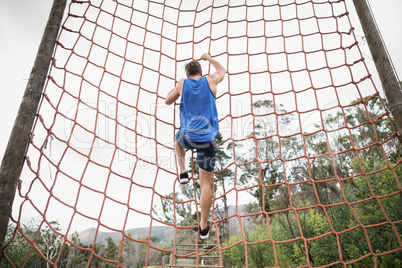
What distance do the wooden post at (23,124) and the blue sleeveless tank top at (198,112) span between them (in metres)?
1.05

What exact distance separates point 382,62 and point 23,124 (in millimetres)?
2621

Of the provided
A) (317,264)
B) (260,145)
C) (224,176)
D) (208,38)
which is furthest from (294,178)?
→ (208,38)

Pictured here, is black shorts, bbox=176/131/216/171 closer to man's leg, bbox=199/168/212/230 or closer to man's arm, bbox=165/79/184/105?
man's leg, bbox=199/168/212/230

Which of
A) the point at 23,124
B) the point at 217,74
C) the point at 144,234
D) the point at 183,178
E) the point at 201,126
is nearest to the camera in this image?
the point at 23,124

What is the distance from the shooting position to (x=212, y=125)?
5.97 ft

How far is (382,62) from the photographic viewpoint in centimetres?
183

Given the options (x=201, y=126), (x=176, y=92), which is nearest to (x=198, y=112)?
(x=201, y=126)

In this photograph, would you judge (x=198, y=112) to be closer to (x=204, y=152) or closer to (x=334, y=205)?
(x=204, y=152)

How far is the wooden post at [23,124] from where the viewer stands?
4.82 ft

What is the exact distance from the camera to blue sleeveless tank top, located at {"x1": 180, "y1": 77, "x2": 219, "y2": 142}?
1761 millimetres

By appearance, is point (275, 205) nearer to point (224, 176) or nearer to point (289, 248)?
point (224, 176)

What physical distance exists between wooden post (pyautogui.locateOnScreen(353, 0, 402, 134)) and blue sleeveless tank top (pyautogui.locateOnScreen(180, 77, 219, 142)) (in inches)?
49.8

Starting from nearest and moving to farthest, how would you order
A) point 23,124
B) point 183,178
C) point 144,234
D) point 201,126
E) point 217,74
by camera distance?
point 23,124
point 201,126
point 183,178
point 217,74
point 144,234

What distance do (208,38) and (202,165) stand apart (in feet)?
5.06
